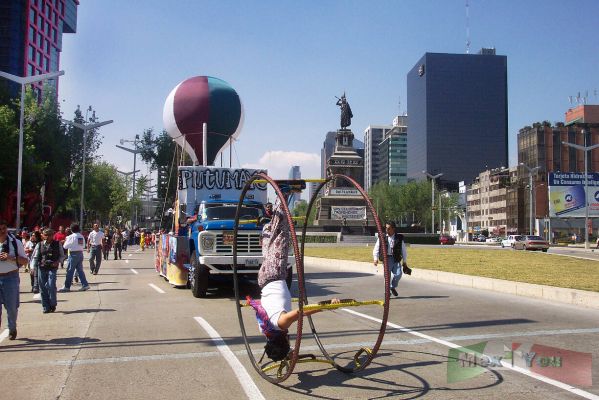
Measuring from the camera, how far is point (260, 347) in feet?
26.3

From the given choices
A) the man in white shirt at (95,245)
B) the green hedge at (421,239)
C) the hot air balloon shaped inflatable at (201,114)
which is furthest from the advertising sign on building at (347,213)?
the man in white shirt at (95,245)

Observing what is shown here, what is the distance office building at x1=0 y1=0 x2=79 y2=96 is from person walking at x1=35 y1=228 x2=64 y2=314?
59961mm

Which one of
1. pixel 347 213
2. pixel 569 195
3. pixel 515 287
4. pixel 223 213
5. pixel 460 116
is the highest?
pixel 460 116

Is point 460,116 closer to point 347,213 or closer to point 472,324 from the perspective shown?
point 347,213

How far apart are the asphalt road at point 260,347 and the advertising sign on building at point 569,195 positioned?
69846 mm

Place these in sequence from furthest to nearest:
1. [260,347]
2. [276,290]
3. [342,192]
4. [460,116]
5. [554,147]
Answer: [460,116], [554,147], [342,192], [260,347], [276,290]

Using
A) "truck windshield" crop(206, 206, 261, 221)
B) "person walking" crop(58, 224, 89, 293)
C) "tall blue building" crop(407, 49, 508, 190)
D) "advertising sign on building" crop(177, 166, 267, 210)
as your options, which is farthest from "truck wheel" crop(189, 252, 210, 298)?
"tall blue building" crop(407, 49, 508, 190)

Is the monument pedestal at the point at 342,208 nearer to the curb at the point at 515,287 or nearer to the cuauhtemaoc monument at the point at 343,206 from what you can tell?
the cuauhtemaoc monument at the point at 343,206

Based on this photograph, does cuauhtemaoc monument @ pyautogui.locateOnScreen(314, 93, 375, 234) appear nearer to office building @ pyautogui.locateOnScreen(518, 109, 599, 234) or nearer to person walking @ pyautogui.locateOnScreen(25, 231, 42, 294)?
person walking @ pyautogui.locateOnScreen(25, 231, 42, 294)

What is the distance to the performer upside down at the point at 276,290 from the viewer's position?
19.6ft

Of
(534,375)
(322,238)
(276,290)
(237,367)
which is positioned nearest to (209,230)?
(237,367)

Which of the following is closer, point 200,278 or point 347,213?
point 200,278

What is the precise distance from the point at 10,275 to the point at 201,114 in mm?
17489

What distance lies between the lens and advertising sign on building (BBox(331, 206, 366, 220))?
72.9 meters
